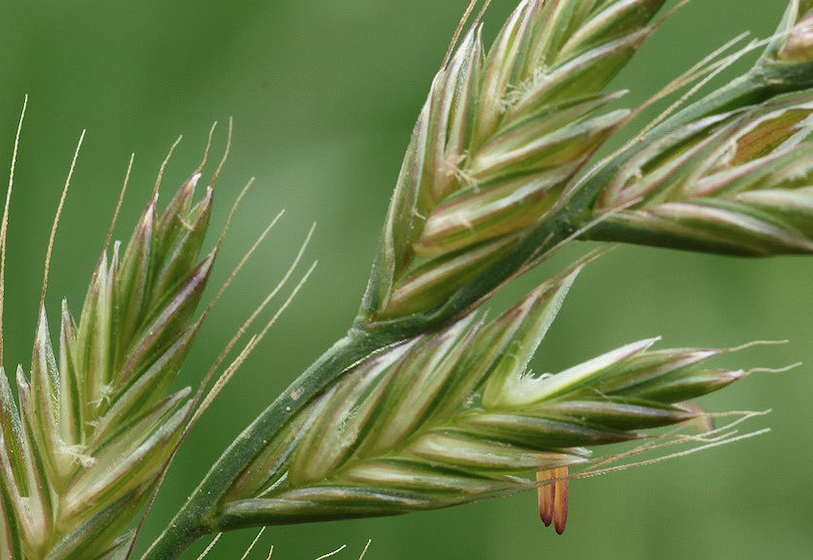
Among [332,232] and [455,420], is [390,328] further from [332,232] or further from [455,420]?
[332,232]

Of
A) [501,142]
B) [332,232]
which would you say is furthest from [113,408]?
[332,232]

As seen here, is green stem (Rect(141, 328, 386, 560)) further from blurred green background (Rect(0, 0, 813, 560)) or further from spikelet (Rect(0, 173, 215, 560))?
blurred green background (Rect(0, 0, 813, 560))

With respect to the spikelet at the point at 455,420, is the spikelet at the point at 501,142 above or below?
above

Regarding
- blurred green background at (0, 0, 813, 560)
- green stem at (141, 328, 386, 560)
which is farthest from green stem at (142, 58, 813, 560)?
blurred green background at (0, 0, 813, 560)

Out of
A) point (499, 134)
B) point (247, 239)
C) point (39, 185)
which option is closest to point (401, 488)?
point (499, 134)

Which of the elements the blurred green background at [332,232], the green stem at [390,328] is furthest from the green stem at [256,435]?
the blurred green background at [332,232]

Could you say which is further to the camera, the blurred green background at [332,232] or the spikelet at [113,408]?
the blurred green background at [332,232]

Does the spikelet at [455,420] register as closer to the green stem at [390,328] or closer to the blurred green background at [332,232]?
the green stem at [390,328]

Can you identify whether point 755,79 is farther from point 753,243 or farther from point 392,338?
point 392,338
